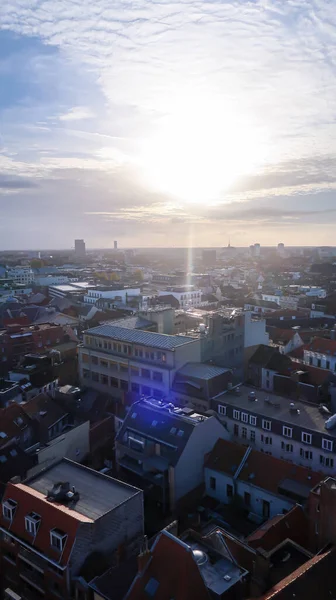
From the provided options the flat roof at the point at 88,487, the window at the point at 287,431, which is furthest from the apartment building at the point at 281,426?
the flat roof at the point at 88,487

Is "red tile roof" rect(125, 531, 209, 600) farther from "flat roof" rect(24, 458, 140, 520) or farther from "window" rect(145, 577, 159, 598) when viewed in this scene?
"flat roof" rect(24, 458, 140, 520)

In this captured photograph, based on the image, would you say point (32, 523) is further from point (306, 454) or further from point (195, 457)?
point (306, 454)

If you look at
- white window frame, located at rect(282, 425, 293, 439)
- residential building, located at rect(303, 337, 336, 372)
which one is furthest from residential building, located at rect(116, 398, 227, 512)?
residential building, located at rect(303, 337, 336, 372)

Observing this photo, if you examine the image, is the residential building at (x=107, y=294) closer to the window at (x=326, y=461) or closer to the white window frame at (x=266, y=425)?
the white window frame at (x=266, y=425)

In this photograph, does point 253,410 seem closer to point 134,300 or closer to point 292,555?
point 292,555

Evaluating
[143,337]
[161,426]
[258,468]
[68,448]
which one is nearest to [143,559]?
[258,468]
